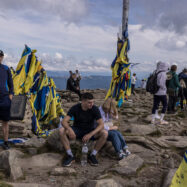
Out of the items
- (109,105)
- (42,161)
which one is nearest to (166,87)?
(109,105)

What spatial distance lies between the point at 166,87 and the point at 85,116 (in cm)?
600

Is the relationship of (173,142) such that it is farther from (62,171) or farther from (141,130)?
(62,171)

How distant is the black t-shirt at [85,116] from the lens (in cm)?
471

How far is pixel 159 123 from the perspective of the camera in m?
8.10

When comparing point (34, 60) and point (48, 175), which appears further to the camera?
point (34, 60)

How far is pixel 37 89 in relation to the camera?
24.0 feet

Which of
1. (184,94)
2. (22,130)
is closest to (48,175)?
(22,130)

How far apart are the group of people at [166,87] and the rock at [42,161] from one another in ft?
15.1

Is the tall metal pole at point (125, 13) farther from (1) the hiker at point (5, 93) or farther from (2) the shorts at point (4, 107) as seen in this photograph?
(2) the shorts at point (4, 107)

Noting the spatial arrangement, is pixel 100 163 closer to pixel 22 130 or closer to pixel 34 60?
pixel 22 130

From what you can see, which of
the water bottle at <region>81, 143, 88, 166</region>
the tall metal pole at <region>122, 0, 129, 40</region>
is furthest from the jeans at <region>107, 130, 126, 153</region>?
the tall metal pole at <region>122, 0, 129, 40</region>

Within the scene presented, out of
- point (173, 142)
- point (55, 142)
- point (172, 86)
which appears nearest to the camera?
point (55, 142)

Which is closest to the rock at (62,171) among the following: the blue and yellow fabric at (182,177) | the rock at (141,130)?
the blue and yellow fabric at (182,177)

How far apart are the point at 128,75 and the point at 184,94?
293cm
